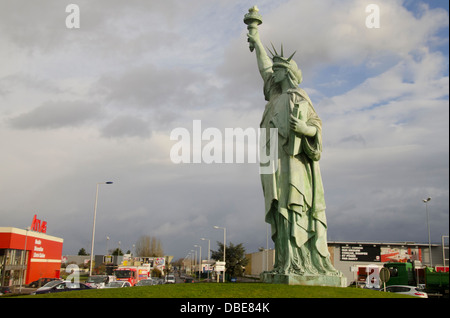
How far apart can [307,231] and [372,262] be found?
4875 centimetres

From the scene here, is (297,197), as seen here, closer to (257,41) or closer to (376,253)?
(257,41)

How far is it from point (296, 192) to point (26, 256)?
42.0 metres

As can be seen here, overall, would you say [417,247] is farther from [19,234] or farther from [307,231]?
[307,231]

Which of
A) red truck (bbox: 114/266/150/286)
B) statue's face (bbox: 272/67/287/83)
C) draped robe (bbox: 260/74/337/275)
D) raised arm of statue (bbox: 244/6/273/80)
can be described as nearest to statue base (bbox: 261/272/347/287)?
draped robe (bbox: 260/74/337/275)

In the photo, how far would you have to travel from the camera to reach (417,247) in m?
57.6

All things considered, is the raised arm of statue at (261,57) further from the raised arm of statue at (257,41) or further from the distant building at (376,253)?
the distant building at (376,253)

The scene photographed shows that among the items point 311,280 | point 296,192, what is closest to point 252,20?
point 296,192

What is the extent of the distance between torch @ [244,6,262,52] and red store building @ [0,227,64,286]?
32.6 m

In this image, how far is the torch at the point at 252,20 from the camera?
1541 centimetres

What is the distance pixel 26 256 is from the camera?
46.8 metres

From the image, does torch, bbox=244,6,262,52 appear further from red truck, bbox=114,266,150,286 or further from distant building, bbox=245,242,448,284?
distant building, bbox=245,242,448,284

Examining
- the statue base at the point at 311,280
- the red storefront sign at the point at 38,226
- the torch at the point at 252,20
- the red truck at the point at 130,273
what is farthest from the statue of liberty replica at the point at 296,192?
the red storefront sign at the point at 38,226
